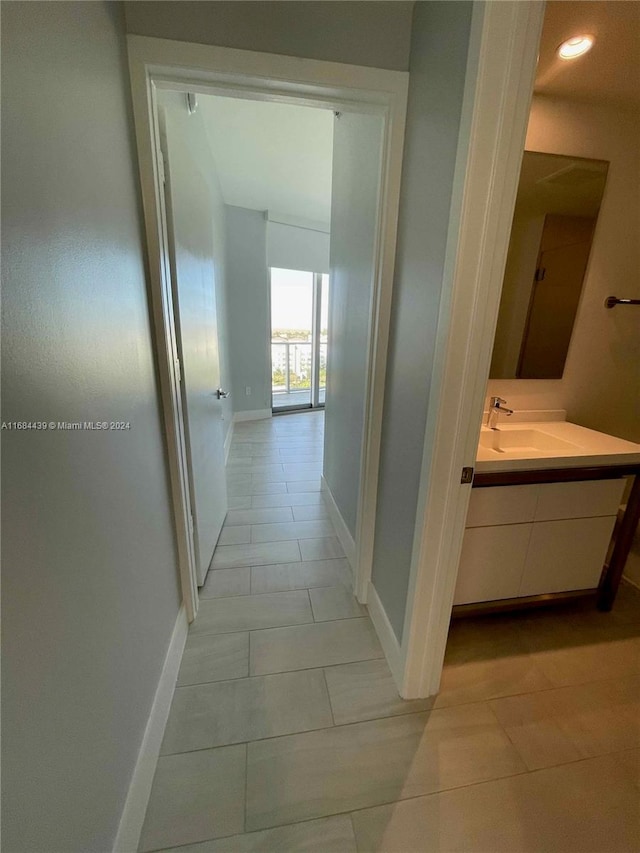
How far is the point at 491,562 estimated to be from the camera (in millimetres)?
1439

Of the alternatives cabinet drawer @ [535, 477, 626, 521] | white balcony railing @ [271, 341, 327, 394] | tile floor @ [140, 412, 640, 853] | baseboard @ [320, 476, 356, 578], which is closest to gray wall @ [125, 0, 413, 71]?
cabinet drawer @ [535, 477, 626, 521]

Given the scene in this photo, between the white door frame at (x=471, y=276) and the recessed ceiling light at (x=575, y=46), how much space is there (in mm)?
776

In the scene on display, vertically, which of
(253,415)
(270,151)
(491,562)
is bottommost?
(253,415)

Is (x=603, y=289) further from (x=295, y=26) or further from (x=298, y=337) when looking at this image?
(x=298, y=337)

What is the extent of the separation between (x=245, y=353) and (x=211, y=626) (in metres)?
3.50

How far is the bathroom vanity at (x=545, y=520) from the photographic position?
1.33 metres

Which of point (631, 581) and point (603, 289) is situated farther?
point (631, 581)

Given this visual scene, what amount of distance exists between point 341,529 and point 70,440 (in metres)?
1.69

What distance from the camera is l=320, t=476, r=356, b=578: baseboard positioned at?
1884 mm

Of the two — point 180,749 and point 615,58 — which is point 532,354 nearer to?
point 615,58

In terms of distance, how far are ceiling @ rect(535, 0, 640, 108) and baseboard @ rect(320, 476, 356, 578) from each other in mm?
2214

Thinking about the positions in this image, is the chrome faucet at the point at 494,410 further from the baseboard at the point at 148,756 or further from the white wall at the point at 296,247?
the white wall at the point at 296,247

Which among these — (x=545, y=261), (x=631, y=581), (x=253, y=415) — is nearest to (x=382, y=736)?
(x=631, y=581)

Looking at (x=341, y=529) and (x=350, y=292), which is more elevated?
(x=350, y=292)
